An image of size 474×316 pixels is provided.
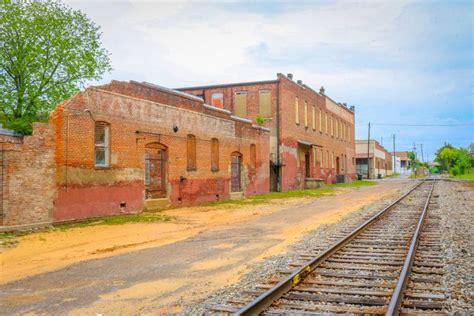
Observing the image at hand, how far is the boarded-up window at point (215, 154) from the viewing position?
2225 cm

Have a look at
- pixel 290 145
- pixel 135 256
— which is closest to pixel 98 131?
pixel 135 256

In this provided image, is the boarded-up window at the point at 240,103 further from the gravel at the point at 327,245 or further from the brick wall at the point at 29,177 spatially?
the brick wall at the point at 29,177

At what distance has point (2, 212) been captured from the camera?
11602mm

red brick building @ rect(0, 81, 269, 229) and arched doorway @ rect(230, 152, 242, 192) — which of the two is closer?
red brick building @ rect(0, 81, 269, 229)

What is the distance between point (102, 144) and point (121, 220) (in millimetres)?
2734

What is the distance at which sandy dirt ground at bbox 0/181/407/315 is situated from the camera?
241 inches

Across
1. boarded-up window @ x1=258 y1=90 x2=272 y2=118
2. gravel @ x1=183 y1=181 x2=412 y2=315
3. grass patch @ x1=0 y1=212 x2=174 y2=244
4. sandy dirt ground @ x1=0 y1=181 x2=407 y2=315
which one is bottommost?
sandy dirt ground @ x1=0 y1=181 x2=407 y2=315

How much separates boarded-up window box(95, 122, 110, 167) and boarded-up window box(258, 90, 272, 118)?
60.0ft

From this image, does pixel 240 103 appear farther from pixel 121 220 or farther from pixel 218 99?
pixel 121 220

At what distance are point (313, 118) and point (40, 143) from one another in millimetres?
29447

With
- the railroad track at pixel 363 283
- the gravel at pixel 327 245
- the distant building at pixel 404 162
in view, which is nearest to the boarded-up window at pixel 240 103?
the gravel at pixel 327 245

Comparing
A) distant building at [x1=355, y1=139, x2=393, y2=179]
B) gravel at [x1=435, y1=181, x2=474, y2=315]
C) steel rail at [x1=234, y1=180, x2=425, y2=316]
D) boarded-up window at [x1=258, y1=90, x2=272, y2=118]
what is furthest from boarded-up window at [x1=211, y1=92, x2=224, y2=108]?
distant building at [x1=355, y1=139, x2=393, y2=179]

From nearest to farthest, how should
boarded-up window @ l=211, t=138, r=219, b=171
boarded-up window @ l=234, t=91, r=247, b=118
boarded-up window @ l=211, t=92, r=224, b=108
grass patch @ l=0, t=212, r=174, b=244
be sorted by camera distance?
grass patch @ l=0, t=212, r=174, b=244 → boarded-up window @ l=211, t=138, r=219, b=171 → boarded-up window @ l=234, t=91, r=247, b=118 → boarded-up window @ l=211, t=92, r=224, b=108

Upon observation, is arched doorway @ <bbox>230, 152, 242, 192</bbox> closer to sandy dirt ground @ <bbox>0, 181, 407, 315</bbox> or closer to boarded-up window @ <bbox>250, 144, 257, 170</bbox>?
boarded-up window @ <bbox>250, 144, 257, 170</bbox>
